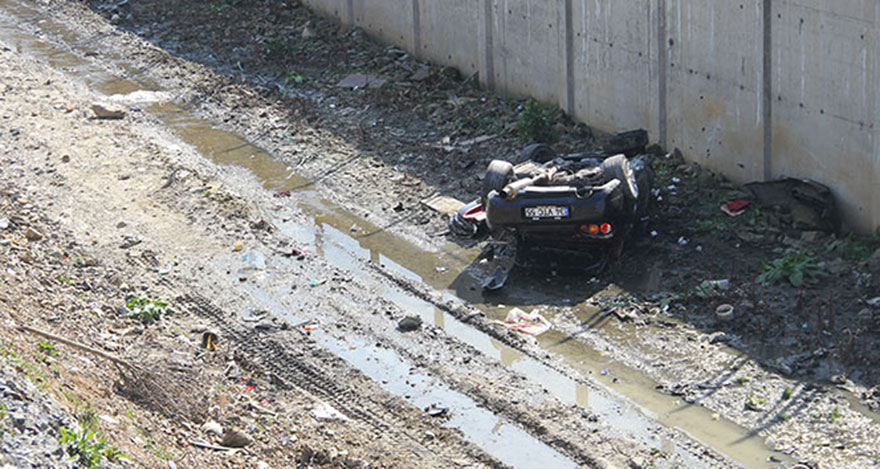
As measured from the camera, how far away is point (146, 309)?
34.6 feet

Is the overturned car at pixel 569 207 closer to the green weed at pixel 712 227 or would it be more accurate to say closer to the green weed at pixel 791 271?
the green weed at pixel 712 227

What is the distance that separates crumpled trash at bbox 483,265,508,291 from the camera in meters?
11.2

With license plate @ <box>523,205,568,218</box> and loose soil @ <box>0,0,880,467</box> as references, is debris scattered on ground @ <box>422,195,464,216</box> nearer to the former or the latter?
loose soil @ <box>0,0,880,467</box>

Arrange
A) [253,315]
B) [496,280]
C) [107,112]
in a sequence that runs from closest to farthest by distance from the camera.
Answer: [253,315] < [496,280] < [107,112]

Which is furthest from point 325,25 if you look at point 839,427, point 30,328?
point 839,427

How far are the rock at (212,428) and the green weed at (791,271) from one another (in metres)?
5.26

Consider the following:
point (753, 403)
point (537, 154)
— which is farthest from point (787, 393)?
point (537, 154)

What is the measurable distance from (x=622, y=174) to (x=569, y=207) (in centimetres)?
73

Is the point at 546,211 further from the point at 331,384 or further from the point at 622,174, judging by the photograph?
the point at 331,384

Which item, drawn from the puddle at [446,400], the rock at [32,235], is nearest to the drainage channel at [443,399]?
the puddle at [446,400]

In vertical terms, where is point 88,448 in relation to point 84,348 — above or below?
above

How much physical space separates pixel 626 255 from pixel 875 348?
2.94m

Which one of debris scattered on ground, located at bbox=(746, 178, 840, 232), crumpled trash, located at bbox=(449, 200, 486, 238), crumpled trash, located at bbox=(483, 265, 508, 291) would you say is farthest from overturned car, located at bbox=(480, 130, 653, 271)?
debris scattered on ground, located at bbox=(746, 178, 840, 232)

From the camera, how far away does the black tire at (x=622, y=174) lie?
1116 centimetres
